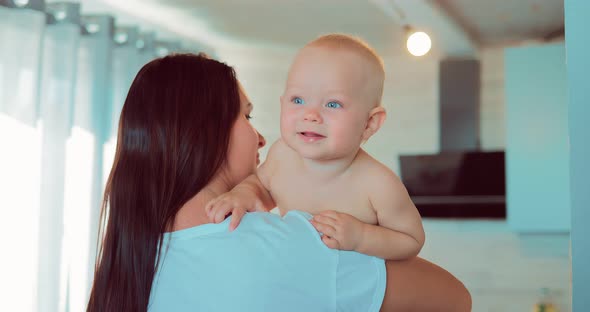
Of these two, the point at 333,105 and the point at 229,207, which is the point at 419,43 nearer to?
the point at 333,105

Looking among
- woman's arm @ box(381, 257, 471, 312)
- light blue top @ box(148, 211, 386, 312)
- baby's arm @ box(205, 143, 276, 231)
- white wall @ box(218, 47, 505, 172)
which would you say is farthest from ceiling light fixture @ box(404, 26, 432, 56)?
light blue top @ box(148, 211, 386, 312)

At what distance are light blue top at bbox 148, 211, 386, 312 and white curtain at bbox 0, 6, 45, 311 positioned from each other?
82.0 inches

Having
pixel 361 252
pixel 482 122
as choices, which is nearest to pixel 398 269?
pixel 361 252

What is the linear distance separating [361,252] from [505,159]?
111 inches

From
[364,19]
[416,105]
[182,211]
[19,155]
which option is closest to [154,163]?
[182,211]

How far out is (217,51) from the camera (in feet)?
14.7

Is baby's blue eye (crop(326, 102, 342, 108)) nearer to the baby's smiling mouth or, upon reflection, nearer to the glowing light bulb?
the baby's smiling mouth

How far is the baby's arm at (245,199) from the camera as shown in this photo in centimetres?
101

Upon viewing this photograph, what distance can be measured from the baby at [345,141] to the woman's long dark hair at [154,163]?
77 mm

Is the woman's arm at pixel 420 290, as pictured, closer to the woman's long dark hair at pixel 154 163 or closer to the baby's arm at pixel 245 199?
the baby's arm at pixel 245 199

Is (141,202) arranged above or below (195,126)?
below

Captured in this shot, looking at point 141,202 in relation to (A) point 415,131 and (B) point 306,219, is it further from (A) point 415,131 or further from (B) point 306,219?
(A) point 415,131

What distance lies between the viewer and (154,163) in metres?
1.07

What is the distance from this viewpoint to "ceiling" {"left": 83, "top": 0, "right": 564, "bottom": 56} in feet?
10.1
